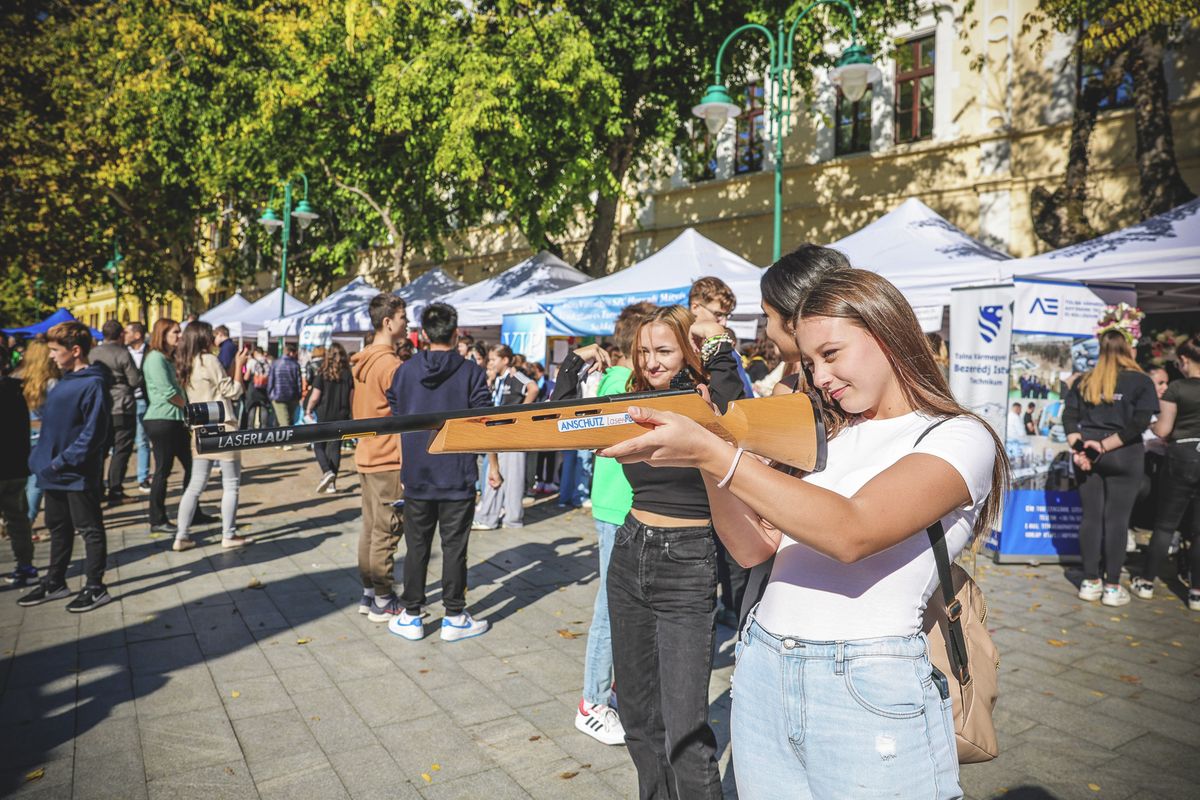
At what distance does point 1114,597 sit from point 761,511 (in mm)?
6377

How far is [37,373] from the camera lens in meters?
6.34

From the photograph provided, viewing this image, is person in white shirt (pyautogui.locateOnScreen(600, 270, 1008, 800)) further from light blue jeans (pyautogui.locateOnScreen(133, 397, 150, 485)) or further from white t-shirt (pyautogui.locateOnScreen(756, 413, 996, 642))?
light blue jeans (pyautogui.locateOnScreen(133, 397, 150, 485))

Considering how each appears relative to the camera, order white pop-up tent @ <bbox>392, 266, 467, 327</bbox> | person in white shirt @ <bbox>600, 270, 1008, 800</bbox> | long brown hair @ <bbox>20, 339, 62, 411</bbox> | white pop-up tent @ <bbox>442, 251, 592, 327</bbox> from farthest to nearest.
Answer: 1. white pop-up tent @ <bbox>392, 266, 467, 327</bbox>
2. white pop-up tent @ <bbox>442, 251, 592, 327</bbox>
3. long brown hair @ <bbox>20, 339, 62, 411</bbox>
4. person in white shirt @ <bbox>600, 270, 1008, 800</bbox>

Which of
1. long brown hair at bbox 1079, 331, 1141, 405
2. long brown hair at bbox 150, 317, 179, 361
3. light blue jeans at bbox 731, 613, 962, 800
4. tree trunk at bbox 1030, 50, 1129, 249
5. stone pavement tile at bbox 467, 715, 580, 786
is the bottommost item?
stone pavement tile at bbox 467, 715, 580, 786

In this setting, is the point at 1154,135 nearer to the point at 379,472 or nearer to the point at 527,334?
the point at 527,334

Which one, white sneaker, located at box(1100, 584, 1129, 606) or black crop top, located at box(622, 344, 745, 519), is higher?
black crop top, located at box(622, 344, 745, 519)

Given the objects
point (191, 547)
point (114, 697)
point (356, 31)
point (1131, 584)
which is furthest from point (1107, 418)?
point (356, 31)

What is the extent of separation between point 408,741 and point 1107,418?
6057mm

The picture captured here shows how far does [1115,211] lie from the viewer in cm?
1362

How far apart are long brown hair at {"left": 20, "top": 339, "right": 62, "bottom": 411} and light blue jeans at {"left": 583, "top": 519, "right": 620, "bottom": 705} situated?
561 centimetres

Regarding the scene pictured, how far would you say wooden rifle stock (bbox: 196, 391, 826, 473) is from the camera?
1626 millimetres

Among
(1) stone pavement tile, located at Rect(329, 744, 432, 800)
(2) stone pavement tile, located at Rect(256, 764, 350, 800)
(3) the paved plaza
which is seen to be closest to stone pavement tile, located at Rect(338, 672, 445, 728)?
(3) the paved plaza

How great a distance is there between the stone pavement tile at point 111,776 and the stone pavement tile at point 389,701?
3.37 feet

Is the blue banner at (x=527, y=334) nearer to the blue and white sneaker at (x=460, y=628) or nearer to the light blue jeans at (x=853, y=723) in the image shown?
the blue and white sneaker at (x=460, y=628)
